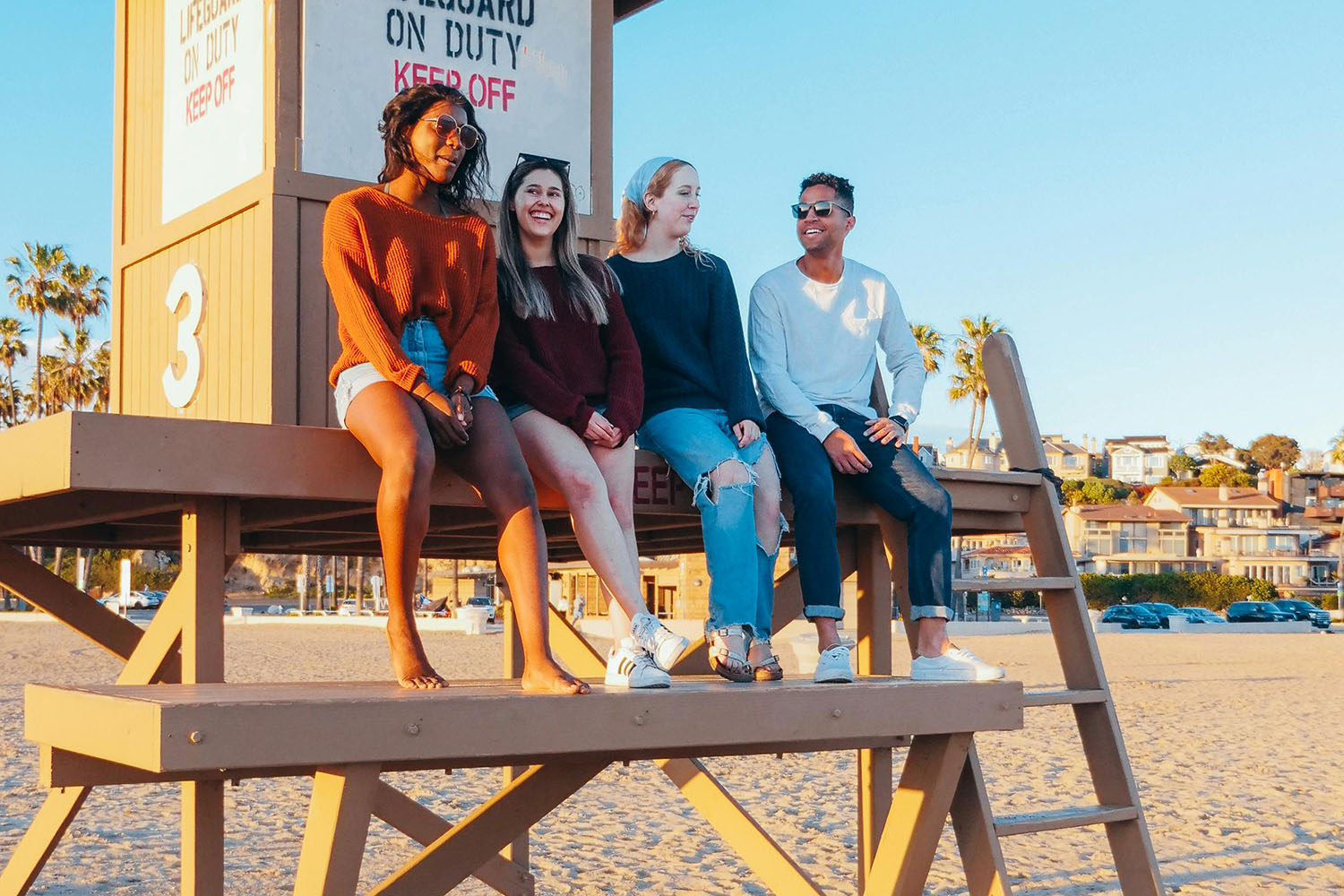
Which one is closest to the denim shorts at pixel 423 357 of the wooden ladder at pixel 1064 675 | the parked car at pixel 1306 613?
the wooden ladder at pixel 1064 675

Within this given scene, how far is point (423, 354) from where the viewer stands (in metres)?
3.95

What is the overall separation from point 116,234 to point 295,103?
1.71 meters

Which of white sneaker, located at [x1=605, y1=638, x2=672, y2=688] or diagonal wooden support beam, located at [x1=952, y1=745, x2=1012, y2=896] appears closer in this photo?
white sneaker, located at [x1=605, y1=638, x2=672, y2=688]

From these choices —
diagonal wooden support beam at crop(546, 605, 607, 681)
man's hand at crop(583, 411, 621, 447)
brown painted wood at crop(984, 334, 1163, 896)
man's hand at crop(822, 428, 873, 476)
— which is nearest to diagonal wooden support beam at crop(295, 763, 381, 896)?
man's hand at crop(583, 411, 621, 447)

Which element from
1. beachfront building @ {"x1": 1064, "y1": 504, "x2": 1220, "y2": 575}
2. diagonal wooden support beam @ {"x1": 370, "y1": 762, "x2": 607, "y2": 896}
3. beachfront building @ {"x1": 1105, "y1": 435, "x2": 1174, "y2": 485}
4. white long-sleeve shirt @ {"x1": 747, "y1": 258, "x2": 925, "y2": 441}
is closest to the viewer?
diagonal wooden support beam @ {"x1": 370, "y1": 762, "x2": 607, "y2": 896}

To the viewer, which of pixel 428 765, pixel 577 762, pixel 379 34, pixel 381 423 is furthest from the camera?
pixel 379 34

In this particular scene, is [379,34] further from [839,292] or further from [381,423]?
[381,423]

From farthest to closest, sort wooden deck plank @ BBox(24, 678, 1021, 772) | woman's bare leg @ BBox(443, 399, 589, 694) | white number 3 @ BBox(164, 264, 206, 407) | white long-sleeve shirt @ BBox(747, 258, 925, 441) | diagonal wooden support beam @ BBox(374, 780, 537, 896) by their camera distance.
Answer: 1. diagonal wooden support beam @ BBox(374, 780, 537, 896)
2. white number 3 @ BBox(164, 264, 206, 407)
3. white long-sleeve shirt @ BBox(747, 258, 925, 441)
4. woman's bare leg @ BBox(443, 399, 589, 694)
5. wooden deck plank @ BBox(24, 678, 1021, 772)

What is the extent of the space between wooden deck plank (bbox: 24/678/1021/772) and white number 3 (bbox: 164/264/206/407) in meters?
2.34

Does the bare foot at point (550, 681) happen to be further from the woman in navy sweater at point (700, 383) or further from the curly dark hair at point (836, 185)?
the curly dark hair at point (836, 185)

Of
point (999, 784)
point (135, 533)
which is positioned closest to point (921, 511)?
point (135, 533)

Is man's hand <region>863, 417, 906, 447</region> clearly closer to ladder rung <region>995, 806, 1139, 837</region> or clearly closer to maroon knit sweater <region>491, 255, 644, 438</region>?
maroon knit sweater <region>491, 255, 644, 438</region>

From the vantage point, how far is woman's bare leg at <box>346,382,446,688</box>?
3.59 metres

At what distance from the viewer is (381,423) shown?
12.1 ft
